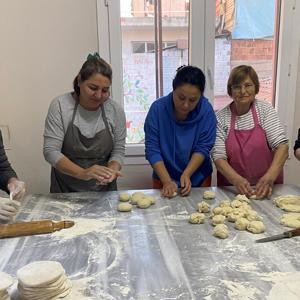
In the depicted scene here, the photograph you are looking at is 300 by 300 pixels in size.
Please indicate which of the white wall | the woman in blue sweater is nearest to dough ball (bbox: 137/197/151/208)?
the woman in blue sweater

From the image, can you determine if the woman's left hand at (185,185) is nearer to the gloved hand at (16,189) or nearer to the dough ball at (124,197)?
the dough ball at (124,197)

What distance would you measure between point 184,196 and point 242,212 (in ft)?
1.12

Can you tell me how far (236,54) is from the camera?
Answer: 2480 mm

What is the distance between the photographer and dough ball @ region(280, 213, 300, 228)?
1.30m

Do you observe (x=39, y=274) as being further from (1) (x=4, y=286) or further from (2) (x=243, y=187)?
(2) (x=243, y=187)

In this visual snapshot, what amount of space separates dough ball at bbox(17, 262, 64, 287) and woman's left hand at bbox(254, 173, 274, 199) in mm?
1010

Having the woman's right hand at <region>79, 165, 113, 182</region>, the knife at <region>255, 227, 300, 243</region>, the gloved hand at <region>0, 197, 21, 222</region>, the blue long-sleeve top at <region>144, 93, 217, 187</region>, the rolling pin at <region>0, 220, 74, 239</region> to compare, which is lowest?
the knife at <region>255, 227, 300, 243</region>

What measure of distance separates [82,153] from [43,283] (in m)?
0.99

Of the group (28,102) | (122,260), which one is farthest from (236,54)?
(122,260)

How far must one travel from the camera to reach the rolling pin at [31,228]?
1234 millimetres

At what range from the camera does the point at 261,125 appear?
1804 mm

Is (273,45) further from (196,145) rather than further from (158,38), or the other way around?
(196,145)

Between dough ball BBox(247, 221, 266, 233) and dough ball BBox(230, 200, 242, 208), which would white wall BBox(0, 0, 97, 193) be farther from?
dough ball BBox(247, 221, 266, 233)

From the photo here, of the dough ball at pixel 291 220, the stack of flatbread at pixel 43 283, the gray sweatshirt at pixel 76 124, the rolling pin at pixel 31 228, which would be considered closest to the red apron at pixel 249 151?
the dough ball at pixel 291 220
